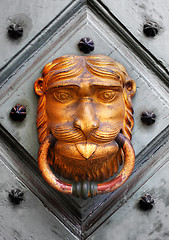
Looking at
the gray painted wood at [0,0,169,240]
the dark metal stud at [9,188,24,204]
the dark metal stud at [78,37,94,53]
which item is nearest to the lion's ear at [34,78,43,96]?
the gray painted wood at [0,0,169,240]

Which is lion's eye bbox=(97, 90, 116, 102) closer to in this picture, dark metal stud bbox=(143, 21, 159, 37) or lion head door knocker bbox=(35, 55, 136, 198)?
lion head door knocker bbox=(35, 55, 136, 198)

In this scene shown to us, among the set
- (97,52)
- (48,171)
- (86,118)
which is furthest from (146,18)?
(48,171)

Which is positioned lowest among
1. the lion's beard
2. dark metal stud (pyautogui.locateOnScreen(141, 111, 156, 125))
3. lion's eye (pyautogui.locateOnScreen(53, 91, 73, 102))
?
the lion's beard

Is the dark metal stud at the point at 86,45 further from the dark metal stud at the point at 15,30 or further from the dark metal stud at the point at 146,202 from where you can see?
the dark metal stud at the point at 146,202

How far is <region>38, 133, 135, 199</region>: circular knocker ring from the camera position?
0.88m

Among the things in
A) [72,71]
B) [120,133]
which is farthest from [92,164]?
[72,71]

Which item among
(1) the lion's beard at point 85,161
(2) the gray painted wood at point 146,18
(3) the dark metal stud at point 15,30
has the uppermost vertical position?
(2) the gray painted wood at point 146,18

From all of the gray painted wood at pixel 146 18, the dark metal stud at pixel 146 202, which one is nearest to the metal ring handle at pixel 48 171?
the dark metal stud at pixel 146 202

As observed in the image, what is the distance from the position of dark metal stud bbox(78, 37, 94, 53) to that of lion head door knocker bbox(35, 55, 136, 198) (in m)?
0.09

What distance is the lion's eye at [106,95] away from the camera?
2.91 ft

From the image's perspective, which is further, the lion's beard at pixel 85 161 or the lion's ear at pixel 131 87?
the lion's ear at pixel 131 87

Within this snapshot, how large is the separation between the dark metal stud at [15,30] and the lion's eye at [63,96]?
239 millimetres

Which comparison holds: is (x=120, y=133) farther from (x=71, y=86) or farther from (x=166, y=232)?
(x=166, y=232)

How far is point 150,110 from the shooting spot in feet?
3.38
